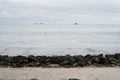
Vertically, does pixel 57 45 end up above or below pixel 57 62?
above

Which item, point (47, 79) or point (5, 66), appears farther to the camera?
point (5, 66)

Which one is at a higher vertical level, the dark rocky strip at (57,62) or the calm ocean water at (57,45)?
the calm ocean water at (57,45)

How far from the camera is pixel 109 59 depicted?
10992 mm

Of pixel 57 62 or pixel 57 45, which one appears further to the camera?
pixel 57 45

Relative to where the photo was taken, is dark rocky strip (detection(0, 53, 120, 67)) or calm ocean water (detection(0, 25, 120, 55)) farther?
calm ocean water (detection(0, 25, 120, 55))

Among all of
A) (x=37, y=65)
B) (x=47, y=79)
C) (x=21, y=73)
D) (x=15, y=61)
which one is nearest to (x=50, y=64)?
(x=37, y=65)

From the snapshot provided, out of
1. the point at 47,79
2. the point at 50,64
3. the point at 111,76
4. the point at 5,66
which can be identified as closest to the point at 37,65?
the point at 50,64

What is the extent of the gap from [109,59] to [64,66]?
2397 mm

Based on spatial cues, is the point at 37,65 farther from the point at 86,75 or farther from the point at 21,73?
the point at 86,75

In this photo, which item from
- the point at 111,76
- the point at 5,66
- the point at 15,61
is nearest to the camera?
the point at 111,76

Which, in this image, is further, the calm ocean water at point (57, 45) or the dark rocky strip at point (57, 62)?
the calm ocean water at point (57, 45)

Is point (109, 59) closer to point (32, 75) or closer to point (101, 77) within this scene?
point (101, 77)

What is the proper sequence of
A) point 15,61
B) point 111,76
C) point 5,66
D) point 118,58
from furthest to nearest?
point 118,58, point 15,61, point 5,66, point 111,76

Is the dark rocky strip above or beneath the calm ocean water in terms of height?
beneath
